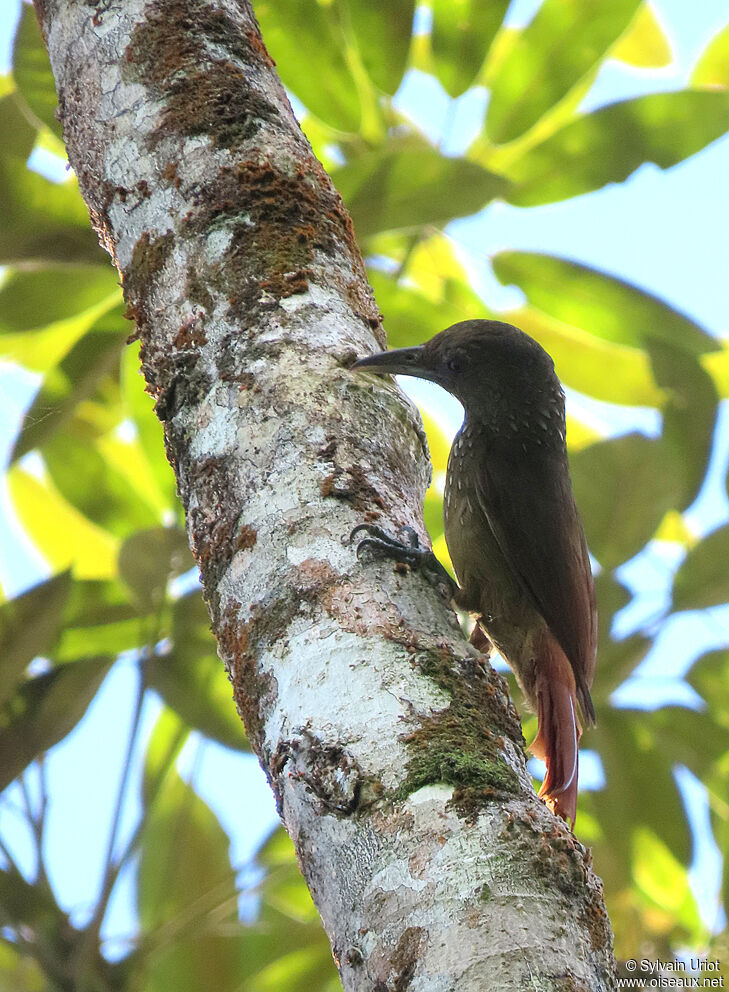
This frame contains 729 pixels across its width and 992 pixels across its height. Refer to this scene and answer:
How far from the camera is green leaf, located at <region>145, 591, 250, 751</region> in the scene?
2.34 m

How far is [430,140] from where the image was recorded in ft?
8.43

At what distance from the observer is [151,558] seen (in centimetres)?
212

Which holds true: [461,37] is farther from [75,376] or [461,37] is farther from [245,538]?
[245,538]

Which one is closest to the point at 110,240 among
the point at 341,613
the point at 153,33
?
the point at 153,33

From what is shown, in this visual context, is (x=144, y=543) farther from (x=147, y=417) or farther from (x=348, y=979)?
(x=348, y=979)

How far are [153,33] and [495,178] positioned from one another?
73cm

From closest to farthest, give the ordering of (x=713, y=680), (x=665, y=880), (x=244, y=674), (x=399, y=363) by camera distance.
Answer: (x=244, y=674), (x=399, y=363), (x=713, y=680), (x=665, y=880)

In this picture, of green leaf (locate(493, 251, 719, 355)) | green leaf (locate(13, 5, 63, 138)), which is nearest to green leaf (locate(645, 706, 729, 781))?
green leaf (locate(493, 251, 719, 355))

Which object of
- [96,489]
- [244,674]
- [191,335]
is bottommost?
[244,674]

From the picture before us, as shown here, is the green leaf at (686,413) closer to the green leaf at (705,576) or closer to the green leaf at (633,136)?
the green leaf at (705,576)

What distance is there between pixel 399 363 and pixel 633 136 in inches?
38.9

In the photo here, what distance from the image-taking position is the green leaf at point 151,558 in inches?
83.6

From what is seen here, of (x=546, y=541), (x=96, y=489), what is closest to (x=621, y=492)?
(x=546, y=541)

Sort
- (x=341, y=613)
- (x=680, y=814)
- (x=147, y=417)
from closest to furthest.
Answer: (x=341, y=613) < (x=147, y=417) < (x=680, y=814)
